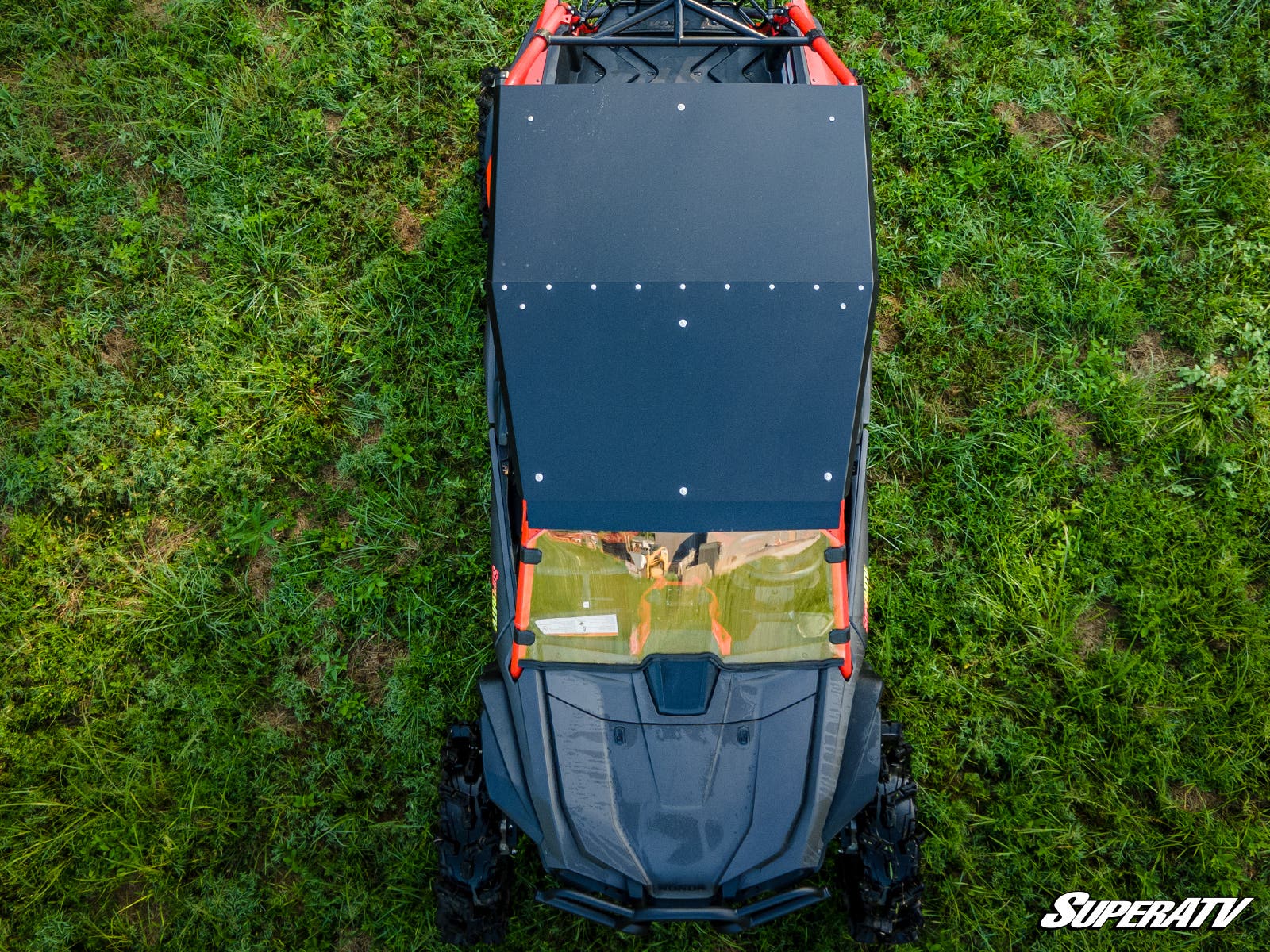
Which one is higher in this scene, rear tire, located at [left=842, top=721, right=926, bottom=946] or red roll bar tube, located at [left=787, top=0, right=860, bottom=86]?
red roll bar tube, located at [left=787, top=0, right=860, bottom=86]

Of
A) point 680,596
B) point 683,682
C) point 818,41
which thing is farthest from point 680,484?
point 818,41

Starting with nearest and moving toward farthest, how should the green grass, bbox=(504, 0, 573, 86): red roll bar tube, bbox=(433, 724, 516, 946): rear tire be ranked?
bbox=(504, 0, 573, 86): red roll bar tube
bbox=(433, 724, 516, 946): rear tire
the green grass

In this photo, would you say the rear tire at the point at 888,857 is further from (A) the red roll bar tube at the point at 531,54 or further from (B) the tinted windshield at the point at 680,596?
(A) the red roll bar tube at the point at 531,54

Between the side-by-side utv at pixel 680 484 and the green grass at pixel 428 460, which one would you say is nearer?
the side-by-side utv at pixel 680 484

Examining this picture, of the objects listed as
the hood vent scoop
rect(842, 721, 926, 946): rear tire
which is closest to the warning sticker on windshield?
the hood vent scoop

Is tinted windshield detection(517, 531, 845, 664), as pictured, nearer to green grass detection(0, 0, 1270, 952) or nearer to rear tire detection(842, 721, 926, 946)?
rear tire detection(842, 721, 926, 946)

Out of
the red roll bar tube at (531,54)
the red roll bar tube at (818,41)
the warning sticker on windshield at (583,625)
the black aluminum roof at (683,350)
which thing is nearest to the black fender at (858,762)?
the black aluminum roof at (683,350)

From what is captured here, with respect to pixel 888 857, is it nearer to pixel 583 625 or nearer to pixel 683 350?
pixel 583 625
